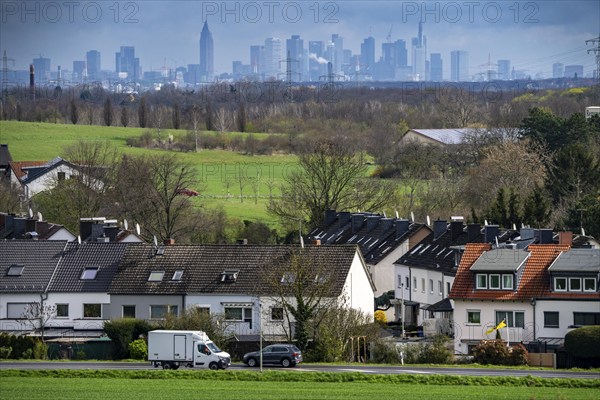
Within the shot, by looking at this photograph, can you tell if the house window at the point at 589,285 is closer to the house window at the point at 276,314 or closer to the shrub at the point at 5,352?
the house window at the point at 276,314

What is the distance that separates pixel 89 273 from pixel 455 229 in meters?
19.7

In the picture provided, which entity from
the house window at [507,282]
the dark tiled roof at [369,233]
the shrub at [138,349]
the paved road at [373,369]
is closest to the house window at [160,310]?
the shrub at [138,349]

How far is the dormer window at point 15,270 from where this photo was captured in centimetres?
6150

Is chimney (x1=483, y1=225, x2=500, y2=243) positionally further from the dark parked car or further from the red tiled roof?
the dark parked car

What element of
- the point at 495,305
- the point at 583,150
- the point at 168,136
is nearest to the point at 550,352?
the point at 495,305

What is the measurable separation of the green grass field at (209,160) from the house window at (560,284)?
4679 centimetres

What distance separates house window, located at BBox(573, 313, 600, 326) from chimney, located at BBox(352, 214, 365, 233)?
91.8ft

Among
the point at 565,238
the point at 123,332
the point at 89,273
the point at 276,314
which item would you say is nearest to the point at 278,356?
the point at 123,332

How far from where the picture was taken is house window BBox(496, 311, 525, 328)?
58000 millimetres

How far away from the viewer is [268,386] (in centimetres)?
4144

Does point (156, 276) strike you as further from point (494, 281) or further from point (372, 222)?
point (372, 222)

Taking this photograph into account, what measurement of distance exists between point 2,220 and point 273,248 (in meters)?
23.6

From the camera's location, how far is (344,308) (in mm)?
54094

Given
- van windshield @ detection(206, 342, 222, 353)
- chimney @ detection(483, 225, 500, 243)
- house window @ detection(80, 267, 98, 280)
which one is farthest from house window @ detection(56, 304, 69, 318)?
chimney @ detection(483, 225, 500, 243)
